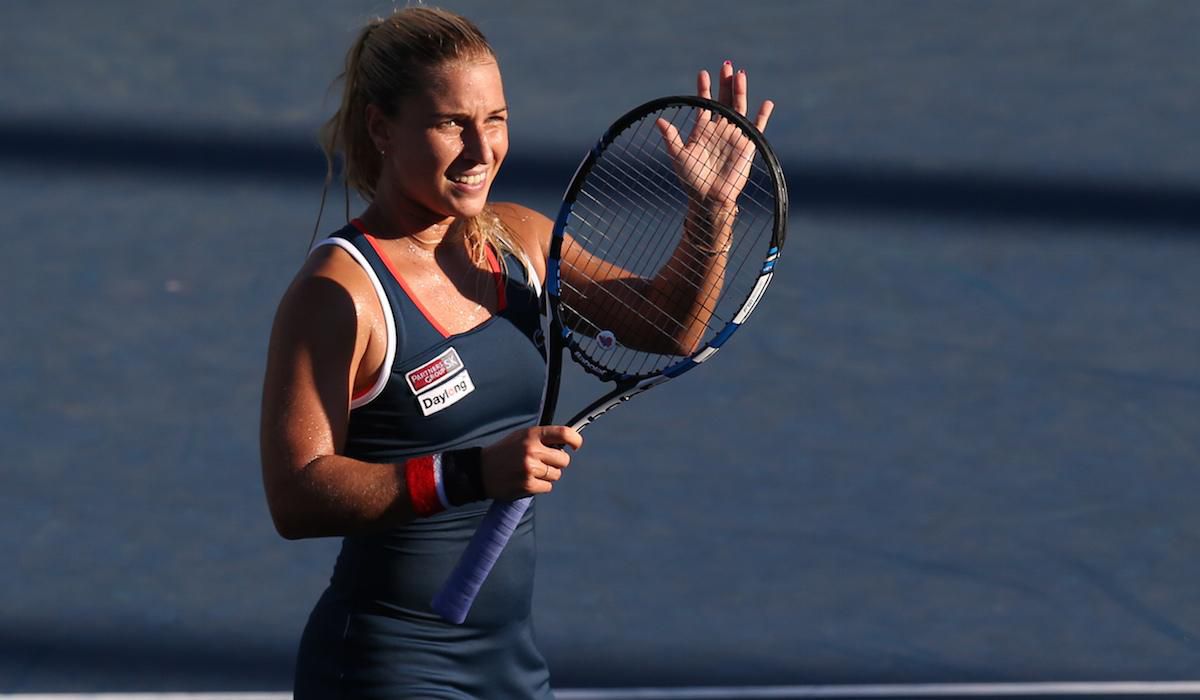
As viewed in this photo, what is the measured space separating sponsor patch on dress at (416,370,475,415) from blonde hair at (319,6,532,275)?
0.78 feet

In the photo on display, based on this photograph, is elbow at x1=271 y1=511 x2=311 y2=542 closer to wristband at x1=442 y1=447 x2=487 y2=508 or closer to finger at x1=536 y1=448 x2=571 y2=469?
wristband at x1=442 y1=447 x2=487 y2=508

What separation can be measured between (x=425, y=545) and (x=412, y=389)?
260mm

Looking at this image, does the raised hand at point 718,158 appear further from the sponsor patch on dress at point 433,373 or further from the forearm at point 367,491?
the forearm at point 367,491

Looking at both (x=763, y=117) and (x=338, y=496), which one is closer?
(x=338, y=496)

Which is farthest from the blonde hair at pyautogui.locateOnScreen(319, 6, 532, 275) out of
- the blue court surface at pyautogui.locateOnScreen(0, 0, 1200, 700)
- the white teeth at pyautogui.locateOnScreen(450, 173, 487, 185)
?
the blue court surface at pyautogui.locateOnScreen(0, 0, 1200, 700)

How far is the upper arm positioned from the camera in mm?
2506

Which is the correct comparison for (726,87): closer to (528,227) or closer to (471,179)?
(528,227)

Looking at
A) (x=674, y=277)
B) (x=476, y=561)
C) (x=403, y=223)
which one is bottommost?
(x=476, y=561)

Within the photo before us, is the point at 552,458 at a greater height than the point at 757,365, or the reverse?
the point at 552,458

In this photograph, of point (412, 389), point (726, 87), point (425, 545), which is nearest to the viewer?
point (412, 389)

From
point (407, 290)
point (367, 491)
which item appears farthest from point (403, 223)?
point (367, 491)

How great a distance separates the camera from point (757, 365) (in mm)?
5391

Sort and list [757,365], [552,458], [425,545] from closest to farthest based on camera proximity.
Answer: [552,458], [425,545], [757,365]

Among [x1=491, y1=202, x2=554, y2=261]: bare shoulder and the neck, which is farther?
[x1=491, y1=202, x2=554, y2=261]: bare shoulder
